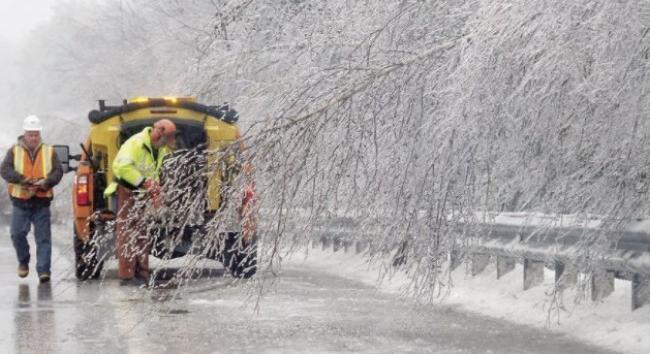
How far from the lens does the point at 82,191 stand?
47.2 feet

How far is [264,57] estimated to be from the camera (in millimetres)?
13539

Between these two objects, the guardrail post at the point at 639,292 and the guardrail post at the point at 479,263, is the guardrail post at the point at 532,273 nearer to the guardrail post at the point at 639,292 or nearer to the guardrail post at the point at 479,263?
the guardrail post at the point at 479,263

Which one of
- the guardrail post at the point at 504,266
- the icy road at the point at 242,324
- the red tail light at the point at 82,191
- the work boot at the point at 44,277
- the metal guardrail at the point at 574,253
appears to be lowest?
the icy road at the point at 242,324

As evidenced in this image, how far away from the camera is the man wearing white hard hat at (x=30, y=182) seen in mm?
14414

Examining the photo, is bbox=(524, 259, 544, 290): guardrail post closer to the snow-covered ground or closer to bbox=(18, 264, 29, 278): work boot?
the snow-covered ground

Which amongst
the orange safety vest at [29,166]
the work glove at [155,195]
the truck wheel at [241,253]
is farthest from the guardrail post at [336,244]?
the work glove at [155,195]

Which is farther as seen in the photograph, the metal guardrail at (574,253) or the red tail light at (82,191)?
the red tail light at (82,191)

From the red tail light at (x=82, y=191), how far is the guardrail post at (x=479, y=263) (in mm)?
4051

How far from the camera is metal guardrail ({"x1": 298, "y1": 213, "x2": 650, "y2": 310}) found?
950 cm

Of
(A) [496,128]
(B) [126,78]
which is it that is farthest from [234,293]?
(B) [126,78]

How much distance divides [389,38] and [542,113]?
1344mm

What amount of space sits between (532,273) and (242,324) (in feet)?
11.1

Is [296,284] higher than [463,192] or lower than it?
lower

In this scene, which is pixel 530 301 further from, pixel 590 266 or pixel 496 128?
pixel 496 128
